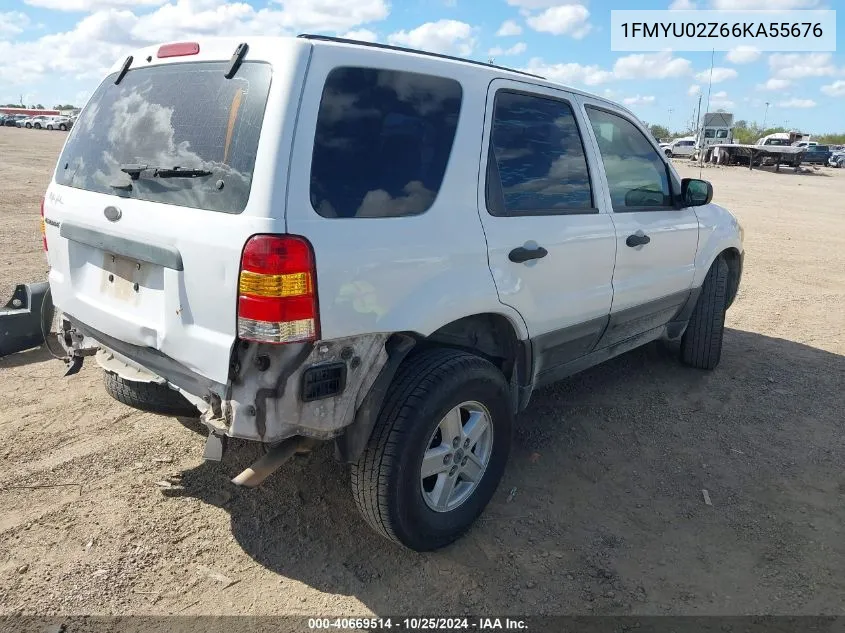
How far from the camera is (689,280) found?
4.57 metres

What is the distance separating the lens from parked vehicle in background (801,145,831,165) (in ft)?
138

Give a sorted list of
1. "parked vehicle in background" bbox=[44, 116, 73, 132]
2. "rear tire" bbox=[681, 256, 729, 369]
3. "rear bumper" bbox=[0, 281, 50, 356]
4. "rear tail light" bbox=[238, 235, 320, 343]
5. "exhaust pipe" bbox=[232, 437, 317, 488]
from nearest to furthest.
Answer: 1. "rear tail light" bbox=[238, 235, 320, 343]
2. "exhaust pipe" bbox=[232, 437, 317, 488]
3. "rear bumper" bbox=[0, 281, 50, 356]
4. "rear tire" bbox=[681, 256, 729, 369]
5. "parked vehicle in background" bbox=[44, 116, 73, 132]

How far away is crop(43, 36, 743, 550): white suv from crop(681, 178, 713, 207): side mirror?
41.8 inches

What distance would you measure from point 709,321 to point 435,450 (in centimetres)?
305

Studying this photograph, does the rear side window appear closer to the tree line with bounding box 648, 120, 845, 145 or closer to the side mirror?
the side mirror

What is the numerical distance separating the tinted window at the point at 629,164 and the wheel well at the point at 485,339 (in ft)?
3.63

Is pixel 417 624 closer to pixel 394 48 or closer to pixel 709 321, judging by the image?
pixel 394 48

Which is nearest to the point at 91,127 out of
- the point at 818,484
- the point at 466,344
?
the point at 466,344

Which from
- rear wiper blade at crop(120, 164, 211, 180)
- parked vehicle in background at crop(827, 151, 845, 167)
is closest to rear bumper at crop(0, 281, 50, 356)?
rear wiper blade at crop(120, 164, 211, 180)

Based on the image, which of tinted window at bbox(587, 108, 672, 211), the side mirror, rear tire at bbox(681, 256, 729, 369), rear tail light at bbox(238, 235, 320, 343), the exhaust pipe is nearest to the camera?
rear tail light at bbox(238, 235, 320, 343)

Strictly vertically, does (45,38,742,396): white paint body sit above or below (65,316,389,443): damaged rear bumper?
above

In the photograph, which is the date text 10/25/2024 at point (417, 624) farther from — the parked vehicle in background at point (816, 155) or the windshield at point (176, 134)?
the parked vehicle in background at point (816, 155)

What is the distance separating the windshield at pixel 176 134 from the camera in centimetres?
231

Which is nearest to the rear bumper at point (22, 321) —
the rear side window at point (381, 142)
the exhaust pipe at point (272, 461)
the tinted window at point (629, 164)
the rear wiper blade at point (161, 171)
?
the rear wiper blade at point (161, 171)
